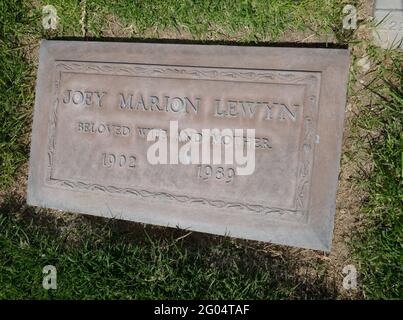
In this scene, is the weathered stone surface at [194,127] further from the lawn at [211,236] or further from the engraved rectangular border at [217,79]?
the lawn at [211,236]

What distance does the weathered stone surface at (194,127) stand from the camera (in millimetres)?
2611

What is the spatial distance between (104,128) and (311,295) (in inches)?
65.4

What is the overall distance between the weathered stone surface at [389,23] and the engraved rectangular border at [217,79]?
1.62 ft

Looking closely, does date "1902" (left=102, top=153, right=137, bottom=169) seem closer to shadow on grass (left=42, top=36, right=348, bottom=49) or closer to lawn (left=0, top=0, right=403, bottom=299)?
lawn (left=0, top=0, right=403, bottom=299)

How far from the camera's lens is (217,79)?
2.75m

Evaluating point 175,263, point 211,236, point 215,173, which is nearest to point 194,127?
point 215,173

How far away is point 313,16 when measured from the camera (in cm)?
283

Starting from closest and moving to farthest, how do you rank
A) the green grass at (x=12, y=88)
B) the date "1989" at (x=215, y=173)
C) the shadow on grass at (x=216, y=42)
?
1. the date "1989" at (x=215, y=173)
2. the shadow on grass at (x=216, y=42)
3. the green grass at (x=12, y=88)

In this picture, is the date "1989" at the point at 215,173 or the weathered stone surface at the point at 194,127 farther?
the date "1989" at the point at 215,173

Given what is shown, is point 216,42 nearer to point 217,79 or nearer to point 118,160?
point 217,79

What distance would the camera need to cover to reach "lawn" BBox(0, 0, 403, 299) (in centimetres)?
273

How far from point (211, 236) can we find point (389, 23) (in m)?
1.69

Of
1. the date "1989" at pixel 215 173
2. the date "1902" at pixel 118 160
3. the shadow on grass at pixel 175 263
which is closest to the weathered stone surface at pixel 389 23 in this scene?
the date "1989" at pixel 215 173

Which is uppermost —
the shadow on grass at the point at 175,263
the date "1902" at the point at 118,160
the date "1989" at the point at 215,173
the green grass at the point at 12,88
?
the green grass at the point at 12,88
